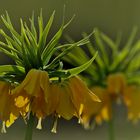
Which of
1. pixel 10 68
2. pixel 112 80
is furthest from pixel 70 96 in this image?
pixel 112 80

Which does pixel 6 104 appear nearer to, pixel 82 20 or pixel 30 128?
pixel 30 128

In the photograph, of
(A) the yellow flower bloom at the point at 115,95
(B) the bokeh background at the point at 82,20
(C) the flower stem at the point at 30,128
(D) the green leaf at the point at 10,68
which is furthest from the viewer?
(B) the bokeh background at the point at 82,20

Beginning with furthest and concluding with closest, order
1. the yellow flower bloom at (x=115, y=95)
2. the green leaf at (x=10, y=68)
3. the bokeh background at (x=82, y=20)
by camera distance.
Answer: the bokeh background at (x=82, y=20) → the yellow flower bloom at (x=115, y=95) → the green leaf at (x=10, y=68)

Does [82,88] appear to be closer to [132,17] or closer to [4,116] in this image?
[4,116]

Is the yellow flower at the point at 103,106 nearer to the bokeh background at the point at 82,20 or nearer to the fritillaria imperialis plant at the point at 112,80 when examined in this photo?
the fritillaria imperialis plant at the point at 112,80

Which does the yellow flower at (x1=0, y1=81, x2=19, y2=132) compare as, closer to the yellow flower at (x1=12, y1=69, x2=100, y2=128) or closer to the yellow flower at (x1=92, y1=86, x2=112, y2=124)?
the yellow flower at (x1=12, y1=69, x2=100, y2=128)

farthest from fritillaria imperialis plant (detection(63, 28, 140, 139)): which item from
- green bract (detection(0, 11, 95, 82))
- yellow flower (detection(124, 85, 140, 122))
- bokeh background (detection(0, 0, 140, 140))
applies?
bokeh background (detection(0, 0, 140, 140))

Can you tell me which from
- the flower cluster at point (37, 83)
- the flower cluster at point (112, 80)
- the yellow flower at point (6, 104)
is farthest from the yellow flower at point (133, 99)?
the yellow flower at point (6, 104)
